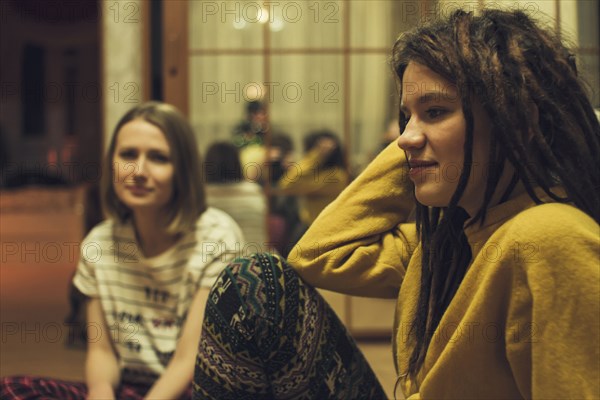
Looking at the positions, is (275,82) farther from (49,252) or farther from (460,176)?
(49,252)

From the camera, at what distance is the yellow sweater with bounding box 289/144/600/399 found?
2.66ft

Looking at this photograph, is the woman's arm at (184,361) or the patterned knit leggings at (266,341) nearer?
the patterned knit leggings at (266,341)

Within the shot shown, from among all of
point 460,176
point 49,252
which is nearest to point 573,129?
point 460,176

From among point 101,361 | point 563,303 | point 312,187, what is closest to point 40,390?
point 101,361

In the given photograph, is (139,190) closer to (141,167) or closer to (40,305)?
(141,167)

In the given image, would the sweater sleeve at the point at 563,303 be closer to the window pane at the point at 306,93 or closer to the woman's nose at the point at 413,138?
the woman's nose at the point at 413,138

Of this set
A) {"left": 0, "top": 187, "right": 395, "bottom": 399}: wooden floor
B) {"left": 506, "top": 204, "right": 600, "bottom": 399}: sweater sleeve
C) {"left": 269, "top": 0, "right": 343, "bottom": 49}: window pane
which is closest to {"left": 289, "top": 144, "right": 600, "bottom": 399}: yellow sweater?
{"left": 506, "top": 204, "right": 600, "bottom": 399}: sweater sleeve

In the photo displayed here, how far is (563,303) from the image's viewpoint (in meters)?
0.81

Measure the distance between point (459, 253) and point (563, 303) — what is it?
0.25 m

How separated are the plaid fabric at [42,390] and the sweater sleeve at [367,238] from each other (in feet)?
1.50

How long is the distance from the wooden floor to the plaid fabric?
0.91m

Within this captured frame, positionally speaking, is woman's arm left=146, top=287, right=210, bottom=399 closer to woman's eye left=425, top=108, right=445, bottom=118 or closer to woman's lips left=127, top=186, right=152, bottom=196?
woman's lips left=127, top=186, right=152, bottom=196

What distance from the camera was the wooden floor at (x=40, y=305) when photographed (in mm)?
2598

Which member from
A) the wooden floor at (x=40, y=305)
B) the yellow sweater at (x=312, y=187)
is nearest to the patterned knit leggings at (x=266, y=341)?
the wooden floor at (x=40, y=305)
